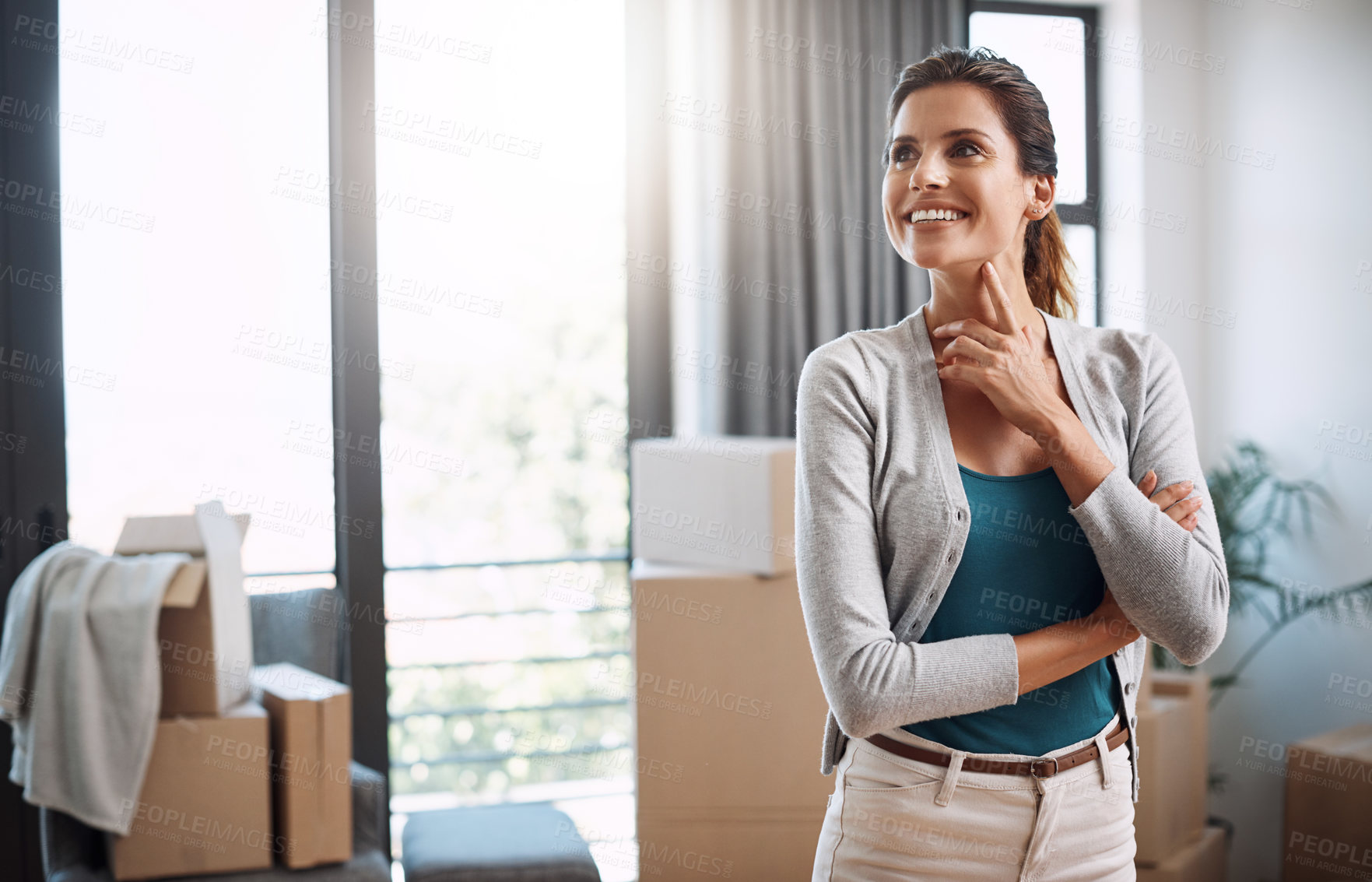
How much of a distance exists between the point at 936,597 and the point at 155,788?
1723 mm

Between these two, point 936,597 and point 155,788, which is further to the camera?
point 155,788

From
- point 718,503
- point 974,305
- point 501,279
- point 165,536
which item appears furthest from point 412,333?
point 974,305

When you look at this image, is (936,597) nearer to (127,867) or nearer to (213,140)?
(127,867)

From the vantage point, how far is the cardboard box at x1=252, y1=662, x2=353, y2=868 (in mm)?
2135

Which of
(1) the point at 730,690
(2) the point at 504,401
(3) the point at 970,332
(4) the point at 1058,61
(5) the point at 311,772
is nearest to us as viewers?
(3) the point at 970,332

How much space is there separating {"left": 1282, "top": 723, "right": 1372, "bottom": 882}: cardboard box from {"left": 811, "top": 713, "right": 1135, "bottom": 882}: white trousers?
67.7 inches

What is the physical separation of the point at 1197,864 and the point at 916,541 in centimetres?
199

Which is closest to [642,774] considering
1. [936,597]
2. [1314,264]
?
[936,597]

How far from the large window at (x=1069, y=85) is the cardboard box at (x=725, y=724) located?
5.95ft

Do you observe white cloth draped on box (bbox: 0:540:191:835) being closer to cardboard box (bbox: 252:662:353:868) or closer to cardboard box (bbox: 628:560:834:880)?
cardboard box (bbox: 252:662:353:868)

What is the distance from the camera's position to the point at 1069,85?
3537mm

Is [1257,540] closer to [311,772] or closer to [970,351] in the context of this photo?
[970,351]

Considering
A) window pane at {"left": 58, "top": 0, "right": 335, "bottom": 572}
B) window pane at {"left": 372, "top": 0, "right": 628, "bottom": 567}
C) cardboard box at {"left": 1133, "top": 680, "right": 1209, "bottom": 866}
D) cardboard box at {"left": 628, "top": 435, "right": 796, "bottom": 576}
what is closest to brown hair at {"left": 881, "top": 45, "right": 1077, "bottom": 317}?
cardboard box at {"left": 628, "top": 435, "right": 796, "bottom": 576}

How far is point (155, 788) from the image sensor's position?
2074mm
